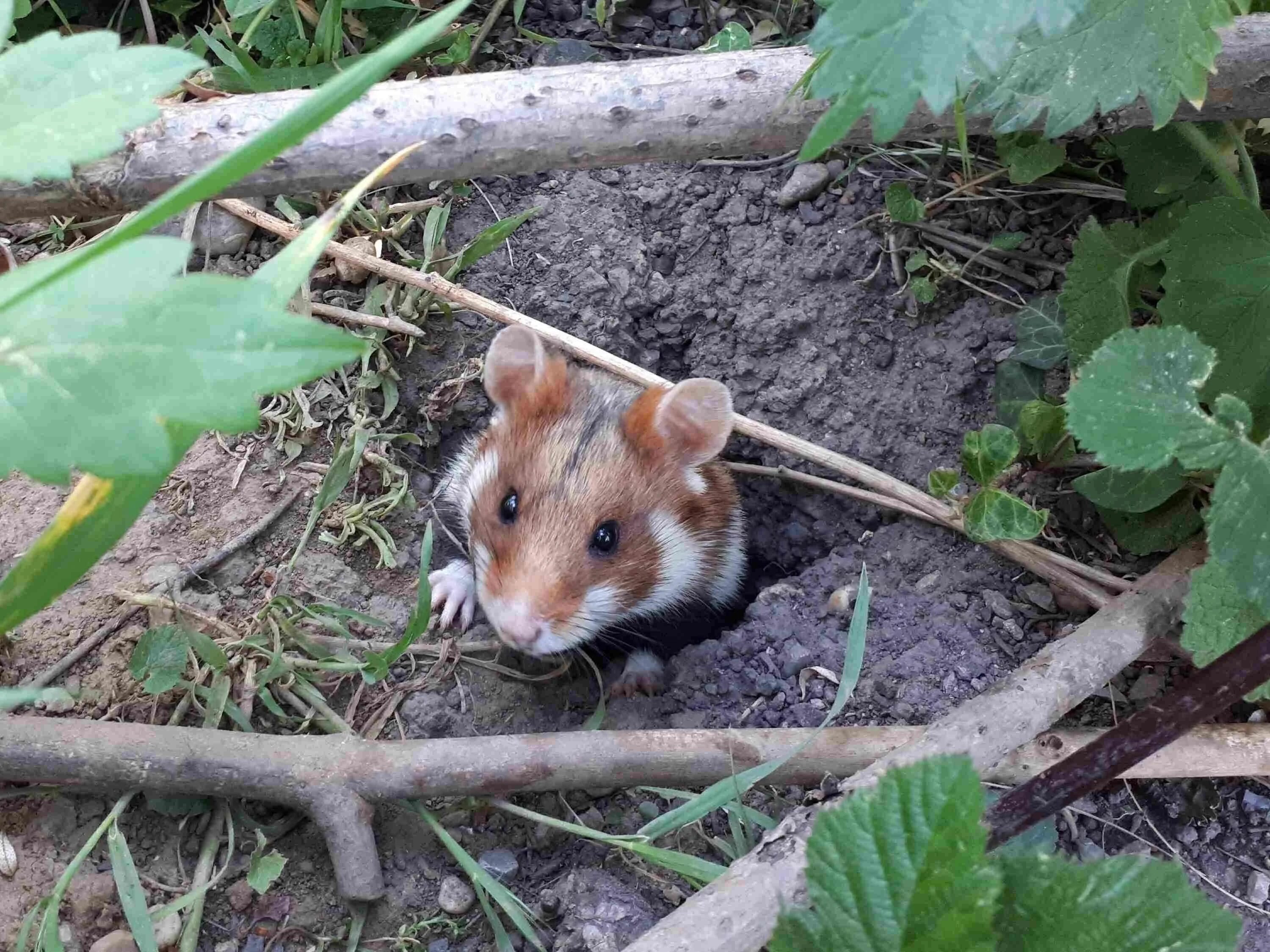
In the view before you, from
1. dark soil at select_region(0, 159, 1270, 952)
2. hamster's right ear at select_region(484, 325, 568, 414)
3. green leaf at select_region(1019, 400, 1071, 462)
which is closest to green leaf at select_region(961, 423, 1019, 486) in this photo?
green leaf at select_region(1019, 400, 1071, 462)

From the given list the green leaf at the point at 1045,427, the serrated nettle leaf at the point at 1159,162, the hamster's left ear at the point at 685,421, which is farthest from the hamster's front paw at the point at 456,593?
the serrated nettle leaf at the point at 1159,162

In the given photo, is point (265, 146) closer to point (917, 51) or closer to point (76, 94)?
point (76, 94)

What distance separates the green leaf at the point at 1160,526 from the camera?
2.95 m

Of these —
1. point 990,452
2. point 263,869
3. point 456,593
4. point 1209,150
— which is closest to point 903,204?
point 1209,150

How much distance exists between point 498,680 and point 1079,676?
1779 mm

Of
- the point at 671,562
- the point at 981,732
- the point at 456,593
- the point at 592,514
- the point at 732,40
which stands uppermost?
the point at 732,40

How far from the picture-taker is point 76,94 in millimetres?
1787

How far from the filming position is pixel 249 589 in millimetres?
3420

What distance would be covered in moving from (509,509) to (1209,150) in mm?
2471

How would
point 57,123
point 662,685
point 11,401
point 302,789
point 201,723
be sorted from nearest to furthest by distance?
1. point 11,401
2. point 57,123
3. point 302,789
4. point 201,723
5. point 662,685

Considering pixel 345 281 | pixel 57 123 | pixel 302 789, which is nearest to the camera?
pixel 57 123

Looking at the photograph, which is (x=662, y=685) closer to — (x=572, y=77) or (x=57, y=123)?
(x=572, y=77)

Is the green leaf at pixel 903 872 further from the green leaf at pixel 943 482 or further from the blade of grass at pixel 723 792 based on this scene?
the green leaf at pixel 943 482

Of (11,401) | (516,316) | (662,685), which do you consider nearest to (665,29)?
(516,316)
